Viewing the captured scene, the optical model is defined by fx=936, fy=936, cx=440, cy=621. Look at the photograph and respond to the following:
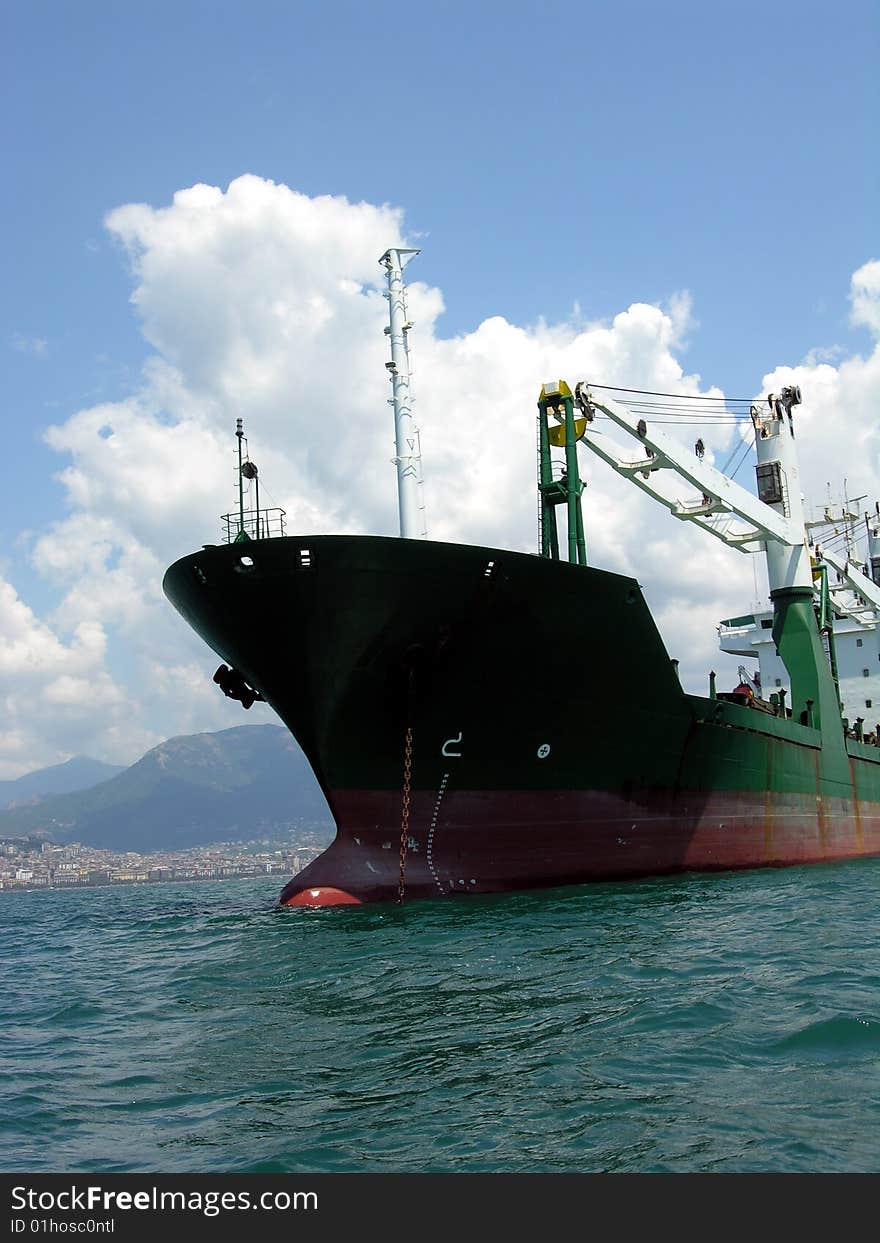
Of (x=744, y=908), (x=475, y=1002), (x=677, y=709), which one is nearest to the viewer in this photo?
(x=475, y=1002)

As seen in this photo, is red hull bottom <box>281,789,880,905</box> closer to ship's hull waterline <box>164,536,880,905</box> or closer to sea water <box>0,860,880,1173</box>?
ship's hull waterline <box>164,536,880,905</box>

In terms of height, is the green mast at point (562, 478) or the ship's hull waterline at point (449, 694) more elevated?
the green mast at point (562, 478)

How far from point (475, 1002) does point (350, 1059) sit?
4.55 ft

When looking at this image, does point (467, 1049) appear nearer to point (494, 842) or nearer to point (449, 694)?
point (449, 694)

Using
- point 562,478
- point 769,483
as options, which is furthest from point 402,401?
point 769,483

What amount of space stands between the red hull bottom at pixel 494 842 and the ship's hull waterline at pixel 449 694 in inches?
1.1

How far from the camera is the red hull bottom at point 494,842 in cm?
1258

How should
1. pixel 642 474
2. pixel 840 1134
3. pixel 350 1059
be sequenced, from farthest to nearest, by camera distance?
pixel 642 474, pixel 350 1059, pixel 840 1134

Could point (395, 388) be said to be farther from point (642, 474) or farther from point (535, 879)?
point (535, 879)

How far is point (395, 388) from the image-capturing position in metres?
16.3

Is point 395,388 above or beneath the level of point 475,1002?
above

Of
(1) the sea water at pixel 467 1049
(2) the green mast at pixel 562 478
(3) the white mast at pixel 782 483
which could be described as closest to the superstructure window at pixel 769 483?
(3) the white mast at pixel 782 483

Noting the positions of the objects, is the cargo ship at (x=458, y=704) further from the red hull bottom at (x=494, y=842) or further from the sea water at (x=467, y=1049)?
the sea water at (x=467, y=1049)
